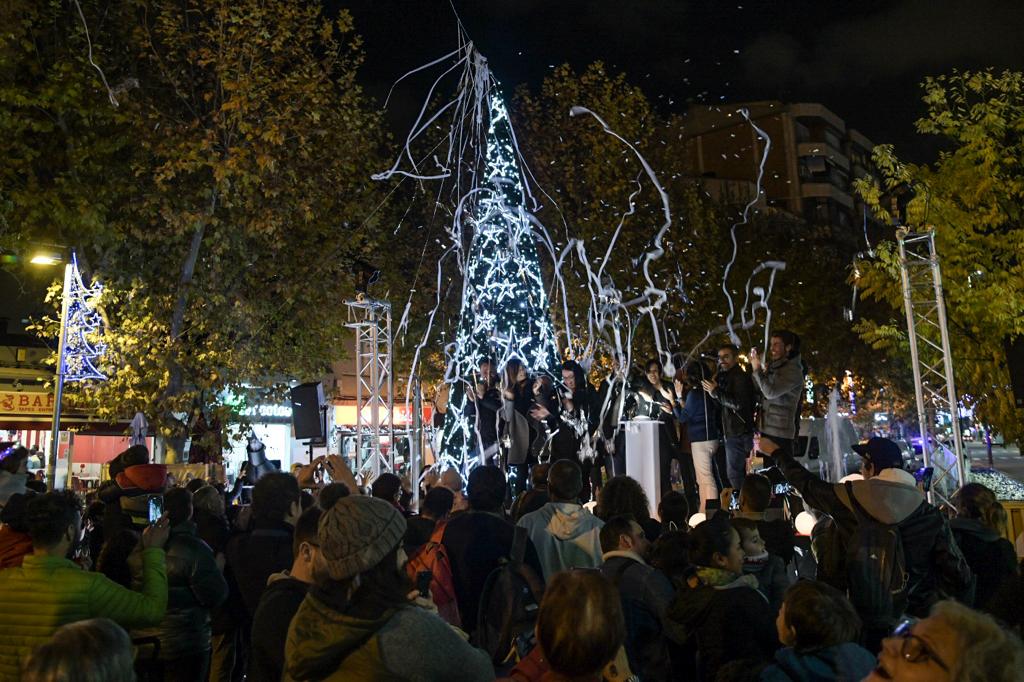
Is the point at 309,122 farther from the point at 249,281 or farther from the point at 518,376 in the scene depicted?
the point at 518,376

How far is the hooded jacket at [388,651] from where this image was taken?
2242 mm

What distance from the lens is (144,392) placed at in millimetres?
16328

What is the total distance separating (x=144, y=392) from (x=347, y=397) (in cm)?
1862

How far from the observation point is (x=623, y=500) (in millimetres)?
4621

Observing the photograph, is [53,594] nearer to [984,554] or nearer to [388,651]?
[388,651]

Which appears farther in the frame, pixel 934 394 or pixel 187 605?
pixel 934 394

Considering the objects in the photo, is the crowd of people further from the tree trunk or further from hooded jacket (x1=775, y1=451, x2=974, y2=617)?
the tree trunk

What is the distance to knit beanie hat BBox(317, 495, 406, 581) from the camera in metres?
2.38

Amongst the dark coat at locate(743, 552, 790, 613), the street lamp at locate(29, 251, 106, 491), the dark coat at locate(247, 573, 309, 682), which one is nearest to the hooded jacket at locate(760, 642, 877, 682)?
the dark coat at locate(743, 552, 790, 613)

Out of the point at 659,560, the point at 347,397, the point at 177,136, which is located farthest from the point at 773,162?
the point at 659,560

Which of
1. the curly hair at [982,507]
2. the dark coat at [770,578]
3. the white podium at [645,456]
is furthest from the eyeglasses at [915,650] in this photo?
the white podium at [645,456]

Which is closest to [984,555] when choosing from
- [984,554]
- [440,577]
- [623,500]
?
[984,554]

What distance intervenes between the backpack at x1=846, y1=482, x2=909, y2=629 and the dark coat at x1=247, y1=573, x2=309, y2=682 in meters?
2.28

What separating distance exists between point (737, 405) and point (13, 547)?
22.9 ft
